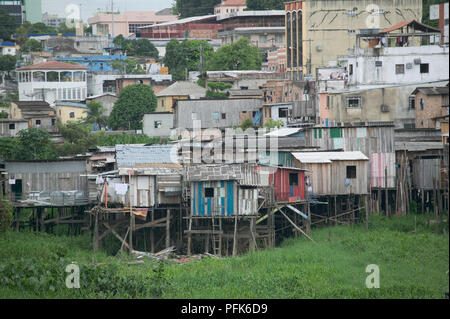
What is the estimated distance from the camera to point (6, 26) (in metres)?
92.2

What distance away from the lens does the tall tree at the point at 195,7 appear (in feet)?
339

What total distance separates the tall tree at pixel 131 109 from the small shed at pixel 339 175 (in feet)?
86.7

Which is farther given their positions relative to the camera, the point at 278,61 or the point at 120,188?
the point at 278,61

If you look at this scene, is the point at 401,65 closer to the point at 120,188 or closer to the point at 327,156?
the point at 327,156

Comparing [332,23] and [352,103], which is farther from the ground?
[332,23]

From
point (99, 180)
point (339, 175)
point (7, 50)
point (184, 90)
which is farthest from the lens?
point (7, 50)

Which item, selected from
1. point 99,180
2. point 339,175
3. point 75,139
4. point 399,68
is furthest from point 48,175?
point 399,68

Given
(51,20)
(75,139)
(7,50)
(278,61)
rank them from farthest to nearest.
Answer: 1. (51,20)
2. (7,50)
3. (278,61)
4. (75,139)

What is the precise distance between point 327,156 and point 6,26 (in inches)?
2530

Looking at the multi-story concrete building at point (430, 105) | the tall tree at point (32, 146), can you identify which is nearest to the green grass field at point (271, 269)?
the multi-story concrete building at point (430, 105)

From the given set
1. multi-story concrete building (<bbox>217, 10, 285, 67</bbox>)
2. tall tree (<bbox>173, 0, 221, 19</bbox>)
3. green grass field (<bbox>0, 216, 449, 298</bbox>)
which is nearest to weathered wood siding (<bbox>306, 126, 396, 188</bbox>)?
green grass field (<bbox>0, 216, 449, 298</bbox>)

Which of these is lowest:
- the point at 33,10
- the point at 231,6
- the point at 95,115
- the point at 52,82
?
the point at 95,115

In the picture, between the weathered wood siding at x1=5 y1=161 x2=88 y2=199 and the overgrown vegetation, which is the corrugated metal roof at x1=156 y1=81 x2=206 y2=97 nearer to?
the weathered wood siding at x1=5 y1=161 x2=88 y2=199

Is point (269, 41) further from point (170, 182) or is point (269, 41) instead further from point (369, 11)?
point (170, 182)
